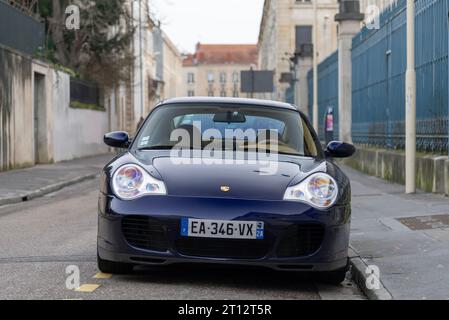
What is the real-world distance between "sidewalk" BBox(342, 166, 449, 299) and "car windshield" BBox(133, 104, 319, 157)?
1200 millimetres

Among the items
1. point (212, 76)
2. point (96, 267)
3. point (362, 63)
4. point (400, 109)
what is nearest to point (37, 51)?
point (362, 63)

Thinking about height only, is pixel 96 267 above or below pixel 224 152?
below

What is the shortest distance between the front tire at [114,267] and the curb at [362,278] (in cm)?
180

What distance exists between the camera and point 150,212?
5.50 m

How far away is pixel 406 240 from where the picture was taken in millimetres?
7531

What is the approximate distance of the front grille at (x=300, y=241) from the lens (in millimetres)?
5508

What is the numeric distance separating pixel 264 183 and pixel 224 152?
0.80 m

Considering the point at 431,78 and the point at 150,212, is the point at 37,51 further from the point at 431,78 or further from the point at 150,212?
the point at 150,212

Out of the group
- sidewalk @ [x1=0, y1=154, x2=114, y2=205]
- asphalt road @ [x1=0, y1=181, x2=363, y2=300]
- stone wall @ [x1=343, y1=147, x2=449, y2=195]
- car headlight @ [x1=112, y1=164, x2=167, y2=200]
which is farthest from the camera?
sidewalk @ [x1=0, y1=154, x2=114, y2=205]

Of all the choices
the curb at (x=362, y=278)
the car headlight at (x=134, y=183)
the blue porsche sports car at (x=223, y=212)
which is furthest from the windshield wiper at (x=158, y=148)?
the curb at (x=362, y=278)

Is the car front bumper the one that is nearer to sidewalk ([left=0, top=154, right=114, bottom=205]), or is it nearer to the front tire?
the front tire

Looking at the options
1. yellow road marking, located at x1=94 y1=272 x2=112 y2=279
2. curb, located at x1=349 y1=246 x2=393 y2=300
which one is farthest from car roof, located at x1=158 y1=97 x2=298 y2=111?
yellow road marking, located at x1=94 y1=272 x2=112 y2=279

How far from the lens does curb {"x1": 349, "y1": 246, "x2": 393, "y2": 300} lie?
5.26 m

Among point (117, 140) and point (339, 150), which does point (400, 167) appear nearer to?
point (339, 150)
